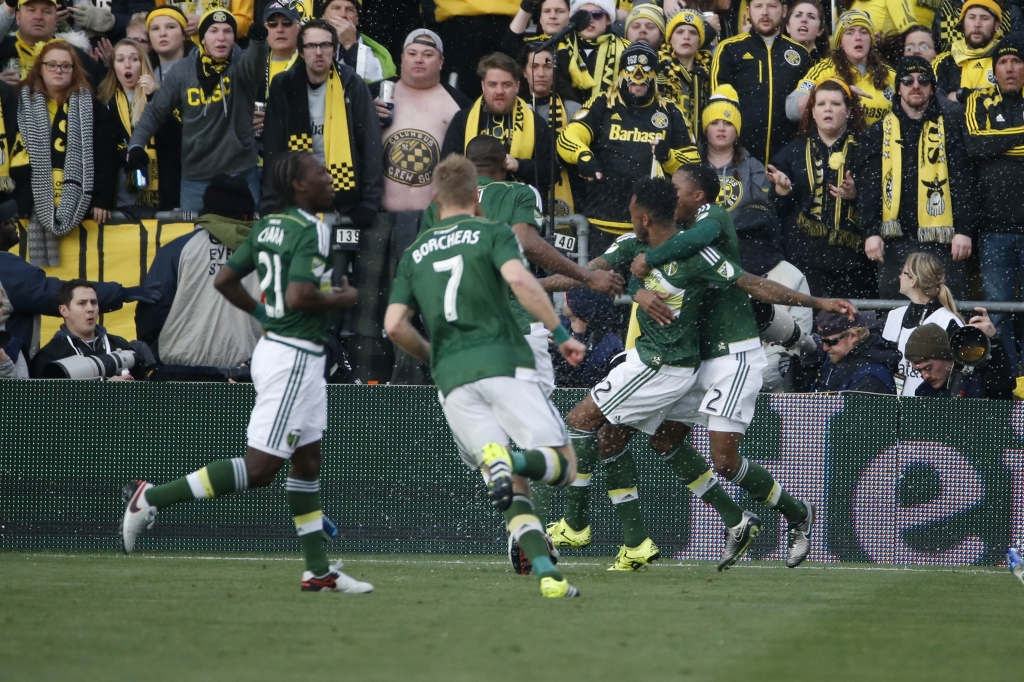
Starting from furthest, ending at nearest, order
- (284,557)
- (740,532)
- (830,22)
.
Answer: (830,22) → (284,557) → (740,532)

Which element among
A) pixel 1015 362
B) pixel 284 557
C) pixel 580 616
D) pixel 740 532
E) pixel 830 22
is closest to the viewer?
pixel 580 616

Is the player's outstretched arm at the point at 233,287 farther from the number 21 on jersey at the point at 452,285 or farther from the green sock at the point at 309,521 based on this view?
the number 21 on jersey at the point at 452,285

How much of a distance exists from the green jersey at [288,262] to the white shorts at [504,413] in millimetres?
901

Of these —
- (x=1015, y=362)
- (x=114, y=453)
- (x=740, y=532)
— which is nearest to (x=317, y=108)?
(x=114, y=453)

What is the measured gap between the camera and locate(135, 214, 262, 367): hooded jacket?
11.9 meters

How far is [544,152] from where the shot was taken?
41.1ft

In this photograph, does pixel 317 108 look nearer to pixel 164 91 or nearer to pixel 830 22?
pixel 164 91

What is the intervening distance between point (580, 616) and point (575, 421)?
2932 mm

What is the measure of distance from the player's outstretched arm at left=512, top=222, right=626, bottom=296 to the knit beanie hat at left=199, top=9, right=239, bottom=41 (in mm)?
4876

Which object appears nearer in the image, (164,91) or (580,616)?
(580,616)

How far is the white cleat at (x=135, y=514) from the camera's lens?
7.86m

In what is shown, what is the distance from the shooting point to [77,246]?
12.7 m

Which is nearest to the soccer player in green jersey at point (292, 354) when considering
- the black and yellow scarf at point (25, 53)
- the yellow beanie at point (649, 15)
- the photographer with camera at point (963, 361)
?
the photographer with camera at point (963, 361)

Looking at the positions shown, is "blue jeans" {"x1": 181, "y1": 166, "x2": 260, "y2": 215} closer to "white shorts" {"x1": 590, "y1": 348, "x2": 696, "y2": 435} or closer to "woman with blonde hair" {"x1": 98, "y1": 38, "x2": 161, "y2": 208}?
"woman with blonde hair" {"x1": 98, "y1": 38, "x2": 161, "y2": 208}
